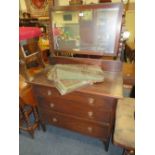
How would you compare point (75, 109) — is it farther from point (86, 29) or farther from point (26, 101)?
point (86, 29)

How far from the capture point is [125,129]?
120 cm

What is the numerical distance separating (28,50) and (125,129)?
131 centimetres

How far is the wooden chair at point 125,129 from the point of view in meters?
1.14

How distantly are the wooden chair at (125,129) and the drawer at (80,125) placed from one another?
0.22 meters

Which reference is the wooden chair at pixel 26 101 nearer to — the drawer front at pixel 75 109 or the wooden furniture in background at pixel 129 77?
the drawer front at pixel 75 109

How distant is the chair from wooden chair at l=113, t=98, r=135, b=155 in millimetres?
1001

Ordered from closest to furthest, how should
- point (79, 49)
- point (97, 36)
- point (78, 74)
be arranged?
1. point (78, 74)
2. point (97, 36)
3. point (79, 49)

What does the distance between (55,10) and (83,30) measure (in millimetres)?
377

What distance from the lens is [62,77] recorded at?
1397 millimetres

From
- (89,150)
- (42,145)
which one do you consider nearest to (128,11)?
(89,150)

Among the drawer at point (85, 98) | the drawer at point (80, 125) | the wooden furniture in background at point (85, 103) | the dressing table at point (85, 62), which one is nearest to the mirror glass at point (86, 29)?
the dressing table at point (85, 62)

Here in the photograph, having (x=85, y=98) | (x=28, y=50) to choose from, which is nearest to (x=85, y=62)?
(x=85, y=98)
